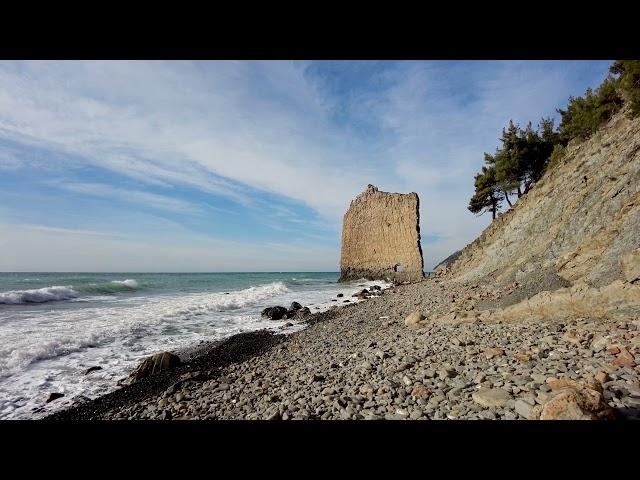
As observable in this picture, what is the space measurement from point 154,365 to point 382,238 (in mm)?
33404

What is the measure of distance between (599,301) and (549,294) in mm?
943

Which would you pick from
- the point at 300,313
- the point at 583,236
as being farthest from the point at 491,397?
the point at 300,313

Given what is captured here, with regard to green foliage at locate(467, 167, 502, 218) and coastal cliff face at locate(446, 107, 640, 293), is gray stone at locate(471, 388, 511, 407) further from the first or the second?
green foliage at locate(467, 167, 502, 218)

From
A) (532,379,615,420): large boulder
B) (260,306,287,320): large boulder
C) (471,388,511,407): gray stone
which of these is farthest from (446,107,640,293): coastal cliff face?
(260,306,287,320): large boulder

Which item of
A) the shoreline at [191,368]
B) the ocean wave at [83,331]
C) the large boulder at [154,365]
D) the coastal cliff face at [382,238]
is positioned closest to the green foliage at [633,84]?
the shoreline at [191,368]

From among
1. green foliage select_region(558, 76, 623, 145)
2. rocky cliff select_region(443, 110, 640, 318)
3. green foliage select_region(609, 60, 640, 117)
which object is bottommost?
rocky cliff select_region(443, 110, 640, 318)

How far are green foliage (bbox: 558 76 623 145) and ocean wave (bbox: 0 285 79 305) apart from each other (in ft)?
108

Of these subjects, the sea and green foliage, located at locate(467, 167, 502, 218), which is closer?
the sea

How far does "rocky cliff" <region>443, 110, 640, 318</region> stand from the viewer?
19.4ft

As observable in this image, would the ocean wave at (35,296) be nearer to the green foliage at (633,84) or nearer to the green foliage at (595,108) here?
the green foliage at (633,84)
